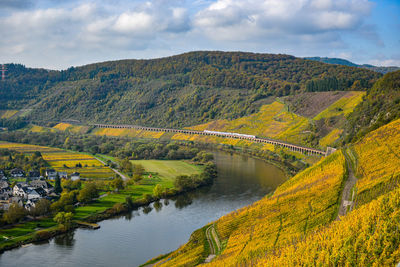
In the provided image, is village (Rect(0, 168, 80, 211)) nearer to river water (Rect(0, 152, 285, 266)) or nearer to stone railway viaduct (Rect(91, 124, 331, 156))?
river water (Rect(0, 152, 285, 266))

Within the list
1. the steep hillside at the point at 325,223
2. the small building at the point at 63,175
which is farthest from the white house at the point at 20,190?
the steep hillside at the point at 325,223

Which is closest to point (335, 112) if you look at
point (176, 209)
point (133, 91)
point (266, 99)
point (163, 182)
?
point (266, 99)

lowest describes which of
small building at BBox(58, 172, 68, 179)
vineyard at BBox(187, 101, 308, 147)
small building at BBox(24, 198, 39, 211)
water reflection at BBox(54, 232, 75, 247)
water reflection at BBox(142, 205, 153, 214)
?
water reflection at BBox(54, 232, 75, 247)

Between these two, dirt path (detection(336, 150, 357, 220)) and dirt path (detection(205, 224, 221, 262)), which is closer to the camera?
dirt path (detection(336, 150, 357, 220))

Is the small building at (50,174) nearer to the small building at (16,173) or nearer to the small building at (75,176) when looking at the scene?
the small building at (75,176)

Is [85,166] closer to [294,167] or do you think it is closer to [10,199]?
[10,199]

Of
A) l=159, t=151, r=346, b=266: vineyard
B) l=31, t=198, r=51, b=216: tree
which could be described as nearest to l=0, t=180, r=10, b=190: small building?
l=31, t=198, r=51, b=216: tree

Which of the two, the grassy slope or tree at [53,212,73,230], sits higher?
the grassy slope
